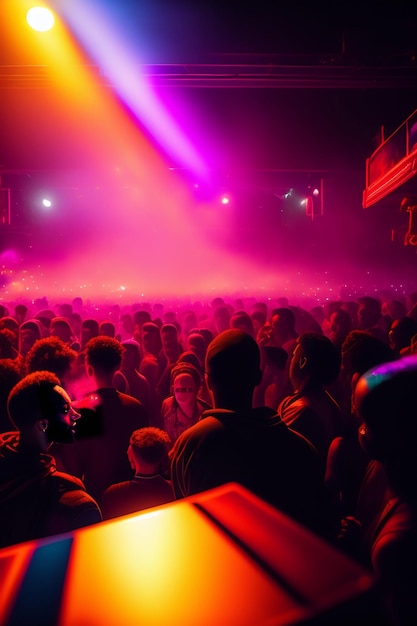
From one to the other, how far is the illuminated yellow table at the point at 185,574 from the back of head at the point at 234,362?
4.02 feet

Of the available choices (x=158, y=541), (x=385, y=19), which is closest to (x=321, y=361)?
(x=158, y=541)

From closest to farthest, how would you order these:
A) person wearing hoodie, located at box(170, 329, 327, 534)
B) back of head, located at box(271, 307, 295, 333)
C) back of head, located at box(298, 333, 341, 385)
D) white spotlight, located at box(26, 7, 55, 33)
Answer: person wearing hoodie, located at box(170, 329, 327, 534) < back of head, located at box(298, 333, 341, 385) < white spotlight, located at box(26, 7, 55, 33) < back of head, located at box(271, 307, 295, 333)

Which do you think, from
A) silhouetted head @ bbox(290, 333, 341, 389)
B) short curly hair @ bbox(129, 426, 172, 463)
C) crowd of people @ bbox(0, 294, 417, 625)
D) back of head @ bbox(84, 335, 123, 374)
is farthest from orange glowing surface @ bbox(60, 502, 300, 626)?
back of head @ bbox(84, 335, 123, 374)

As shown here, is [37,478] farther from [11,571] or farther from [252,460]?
[11,571]

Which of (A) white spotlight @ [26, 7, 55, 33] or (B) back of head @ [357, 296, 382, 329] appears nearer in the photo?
(A) white spotlight @ [26, 7, 55, 33]

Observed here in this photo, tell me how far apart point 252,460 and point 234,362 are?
0.43 meters

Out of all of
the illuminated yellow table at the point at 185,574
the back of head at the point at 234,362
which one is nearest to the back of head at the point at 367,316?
the back of head at the point at 234,362

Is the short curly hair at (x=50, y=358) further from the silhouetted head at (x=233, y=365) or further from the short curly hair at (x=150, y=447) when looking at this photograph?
the silhouetted head at (x=233, y=365)

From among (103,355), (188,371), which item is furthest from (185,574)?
(188,371)

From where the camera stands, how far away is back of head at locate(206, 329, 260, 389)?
1887 mm

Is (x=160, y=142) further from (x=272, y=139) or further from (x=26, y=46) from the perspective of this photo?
(x=26, y=46)

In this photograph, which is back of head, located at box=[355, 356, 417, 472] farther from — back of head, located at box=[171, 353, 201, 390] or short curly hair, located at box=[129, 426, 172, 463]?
back of head, located at box=[171, 353, 201, 390]

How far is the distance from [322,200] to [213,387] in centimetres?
731

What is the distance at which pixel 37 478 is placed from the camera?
1.74m
